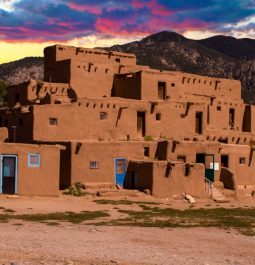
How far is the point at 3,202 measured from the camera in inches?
1027

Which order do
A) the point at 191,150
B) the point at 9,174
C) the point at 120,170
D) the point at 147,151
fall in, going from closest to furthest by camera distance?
the point at 9,174 → the point at 120,170 → the point at 147,151 → the point at 191,150

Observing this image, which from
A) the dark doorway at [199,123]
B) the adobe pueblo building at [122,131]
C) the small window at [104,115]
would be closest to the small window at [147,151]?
the adobe pueblo building at [122,131]

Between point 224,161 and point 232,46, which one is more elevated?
point 232,46

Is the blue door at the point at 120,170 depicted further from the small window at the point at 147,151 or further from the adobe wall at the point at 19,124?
the adobe wall at the point at 19,124

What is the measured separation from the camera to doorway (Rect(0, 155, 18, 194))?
2791cm

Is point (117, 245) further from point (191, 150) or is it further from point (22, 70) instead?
point (22, 70)

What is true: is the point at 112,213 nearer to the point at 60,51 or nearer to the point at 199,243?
the point at 199,243

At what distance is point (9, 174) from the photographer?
28.0 meters

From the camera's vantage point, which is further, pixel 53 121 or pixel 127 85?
pixel 127 85

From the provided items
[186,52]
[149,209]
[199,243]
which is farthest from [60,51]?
[186,52]

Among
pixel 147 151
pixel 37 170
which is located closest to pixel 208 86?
pixel 147 151

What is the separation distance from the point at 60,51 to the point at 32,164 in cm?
1653

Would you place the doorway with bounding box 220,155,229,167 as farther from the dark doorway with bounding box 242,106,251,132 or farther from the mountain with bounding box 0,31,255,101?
the mountain with bounding box 0,31,255,101

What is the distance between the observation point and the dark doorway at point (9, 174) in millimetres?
27922
